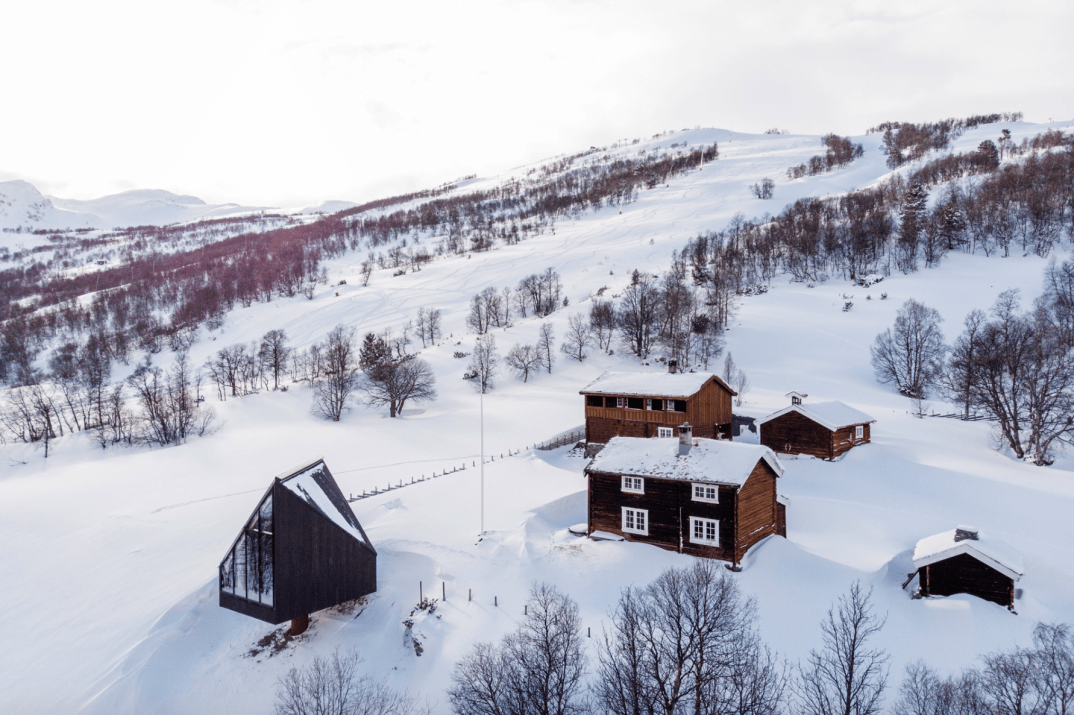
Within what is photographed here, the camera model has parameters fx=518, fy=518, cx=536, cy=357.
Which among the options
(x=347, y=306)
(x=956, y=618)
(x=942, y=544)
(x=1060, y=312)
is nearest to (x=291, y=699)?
(x=956, y=618)

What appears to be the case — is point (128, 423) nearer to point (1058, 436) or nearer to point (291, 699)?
point (291, 699)

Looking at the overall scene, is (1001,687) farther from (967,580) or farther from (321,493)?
(321,493)

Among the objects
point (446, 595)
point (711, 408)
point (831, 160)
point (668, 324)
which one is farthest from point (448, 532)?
point (831, 160)

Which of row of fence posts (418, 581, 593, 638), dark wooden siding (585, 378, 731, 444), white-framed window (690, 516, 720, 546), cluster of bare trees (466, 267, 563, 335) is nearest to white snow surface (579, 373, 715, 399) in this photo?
dark wooden siding (585, 378, 731, 444)

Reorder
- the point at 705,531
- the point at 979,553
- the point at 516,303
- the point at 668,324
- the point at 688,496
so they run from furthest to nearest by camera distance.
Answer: the point at 516,303 < the point at 668,324 < the point at 688,496 < the point at 705,531 < the point at 979,553

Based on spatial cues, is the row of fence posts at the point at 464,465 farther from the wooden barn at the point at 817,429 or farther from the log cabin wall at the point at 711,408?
the wooden barn at the point at 817,429

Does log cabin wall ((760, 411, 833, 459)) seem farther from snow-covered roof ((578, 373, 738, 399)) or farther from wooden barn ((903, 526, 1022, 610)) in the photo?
wooden barn ((903, 526, 1022, 610))
